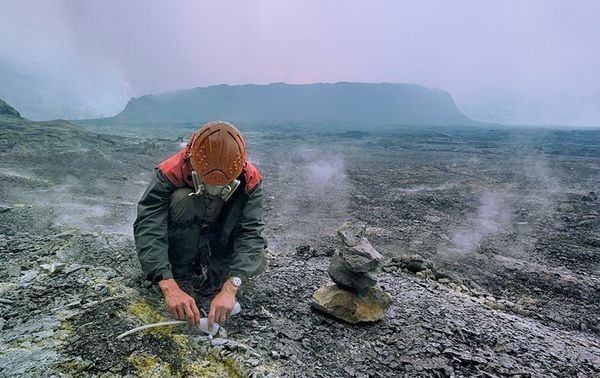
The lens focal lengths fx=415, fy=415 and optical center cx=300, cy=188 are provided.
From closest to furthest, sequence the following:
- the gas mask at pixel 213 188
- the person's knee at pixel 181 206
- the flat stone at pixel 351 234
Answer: the gas mask at pixel 213 188 → the person's knee at pixel 181 206 → the flat stone at pixel 351 234

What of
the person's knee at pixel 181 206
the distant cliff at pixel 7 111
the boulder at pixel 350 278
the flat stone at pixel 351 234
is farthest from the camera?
the distant cliff at pixel 7 111

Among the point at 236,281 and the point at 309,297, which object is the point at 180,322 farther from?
the point at 309,297

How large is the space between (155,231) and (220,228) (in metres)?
0.52

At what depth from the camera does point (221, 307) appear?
7.88ft

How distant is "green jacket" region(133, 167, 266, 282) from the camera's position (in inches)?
97.8

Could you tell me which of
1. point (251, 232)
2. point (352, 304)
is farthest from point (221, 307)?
point (352, 304)

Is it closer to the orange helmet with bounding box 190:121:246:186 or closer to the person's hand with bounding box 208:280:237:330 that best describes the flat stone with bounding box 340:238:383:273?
the person's hand with bounding box 208:280:237:330

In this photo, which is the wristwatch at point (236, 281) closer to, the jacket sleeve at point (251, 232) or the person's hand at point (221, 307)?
the person's hand at point (221, 307)

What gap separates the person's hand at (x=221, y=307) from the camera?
2.38 metres

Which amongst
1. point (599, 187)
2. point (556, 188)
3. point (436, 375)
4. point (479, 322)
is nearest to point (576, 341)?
point (479, 322)

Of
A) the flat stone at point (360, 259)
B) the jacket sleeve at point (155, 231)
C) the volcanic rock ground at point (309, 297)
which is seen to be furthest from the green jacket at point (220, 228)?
the flat stone at point (360, 259)

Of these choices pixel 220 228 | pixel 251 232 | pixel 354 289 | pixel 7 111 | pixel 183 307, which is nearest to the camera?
pixel 183 307

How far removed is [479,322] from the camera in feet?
11.1

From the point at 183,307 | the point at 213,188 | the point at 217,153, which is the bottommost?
the point at 183,307
